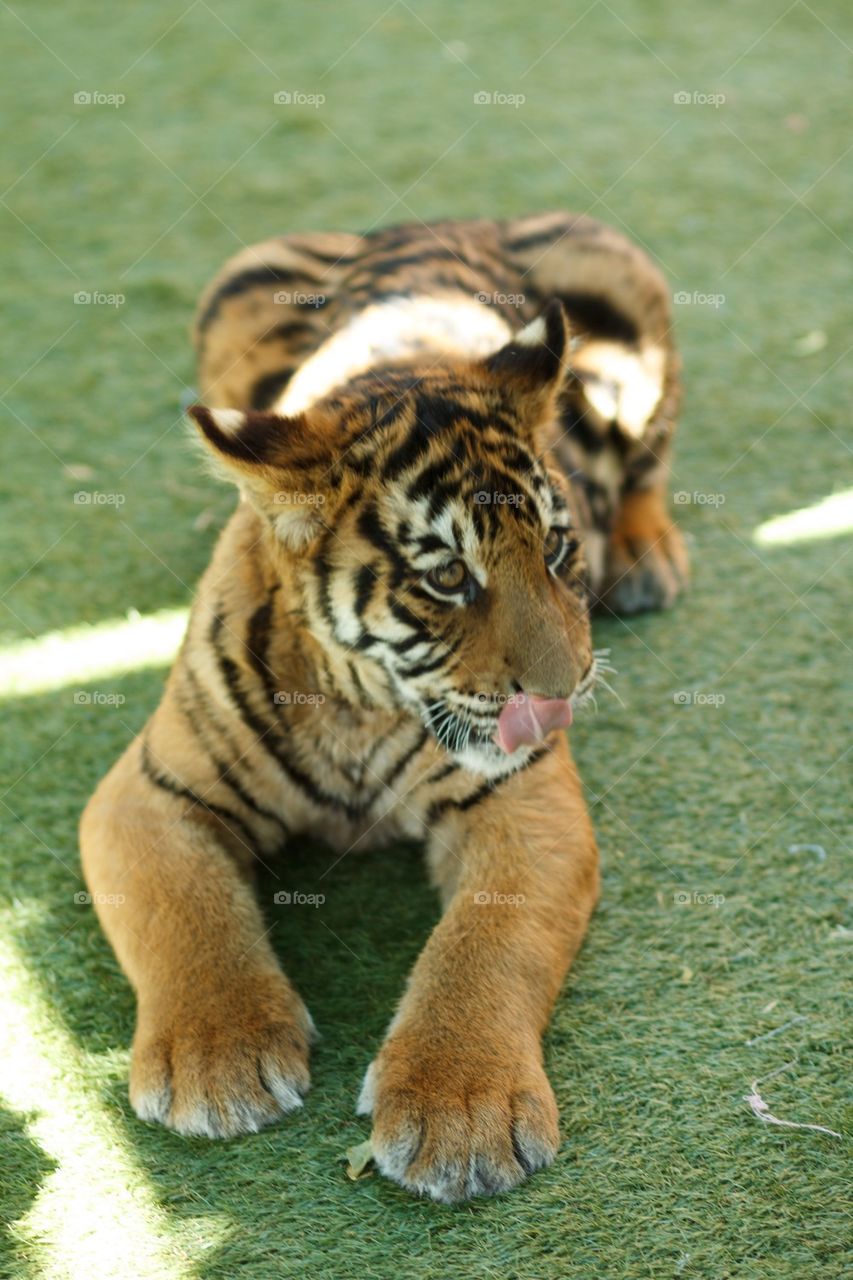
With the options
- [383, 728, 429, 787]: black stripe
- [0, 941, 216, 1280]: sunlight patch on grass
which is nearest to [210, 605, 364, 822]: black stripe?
[383, 728, 429, 787]: black stripe

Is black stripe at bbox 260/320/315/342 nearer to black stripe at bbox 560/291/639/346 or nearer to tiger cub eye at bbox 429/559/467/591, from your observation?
black stripe at bbox 560/291/639/346

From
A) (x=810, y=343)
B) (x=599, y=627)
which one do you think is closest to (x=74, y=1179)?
(x=599, y=627)

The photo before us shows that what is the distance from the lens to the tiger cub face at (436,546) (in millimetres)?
2426

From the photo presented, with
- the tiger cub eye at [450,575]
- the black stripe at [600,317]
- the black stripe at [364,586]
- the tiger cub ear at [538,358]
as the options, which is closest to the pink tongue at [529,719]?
the tiger cub eye at [450,575]

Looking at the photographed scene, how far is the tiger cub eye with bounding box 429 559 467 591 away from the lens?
2447mm

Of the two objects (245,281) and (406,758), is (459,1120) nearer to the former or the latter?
(406,758)

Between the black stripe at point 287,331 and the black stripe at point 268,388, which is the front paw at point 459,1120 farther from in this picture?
the black stripe at point 287,331

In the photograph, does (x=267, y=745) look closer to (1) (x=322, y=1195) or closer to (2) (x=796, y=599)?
(1) (x=322, y=1195)

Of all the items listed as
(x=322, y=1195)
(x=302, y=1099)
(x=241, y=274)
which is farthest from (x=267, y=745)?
(x=241, y=274)

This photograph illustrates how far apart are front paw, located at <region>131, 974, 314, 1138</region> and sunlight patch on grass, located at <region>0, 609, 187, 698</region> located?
4.22 ft

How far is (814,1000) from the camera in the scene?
2615mm

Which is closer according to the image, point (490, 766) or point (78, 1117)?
point (78, 1117)

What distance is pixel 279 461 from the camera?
248cm

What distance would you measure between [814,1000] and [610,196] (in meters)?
4.18
